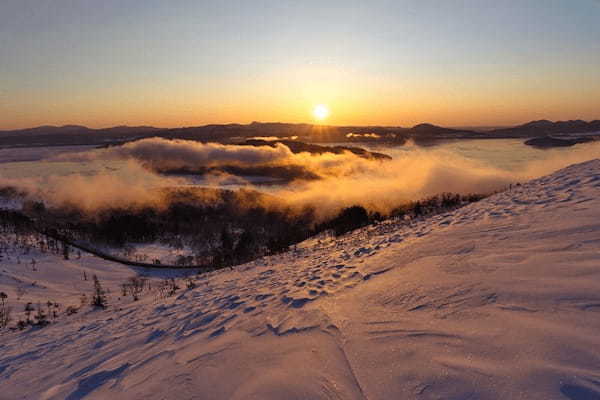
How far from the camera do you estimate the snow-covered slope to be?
2.31 metres

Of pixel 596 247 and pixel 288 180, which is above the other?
pixel 596 247

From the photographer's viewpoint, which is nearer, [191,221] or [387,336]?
[387,336]

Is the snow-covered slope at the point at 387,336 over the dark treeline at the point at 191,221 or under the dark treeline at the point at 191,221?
over

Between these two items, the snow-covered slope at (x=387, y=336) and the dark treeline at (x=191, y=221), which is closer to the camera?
the snow-covered slope at (x=387, y=336)

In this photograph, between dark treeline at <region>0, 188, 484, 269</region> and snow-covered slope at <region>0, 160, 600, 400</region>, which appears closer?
snow-covered slope at <region>0, 160, 600, 400</region>

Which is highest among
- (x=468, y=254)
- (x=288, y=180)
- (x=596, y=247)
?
(x=596, y=247)

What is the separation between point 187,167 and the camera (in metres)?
198

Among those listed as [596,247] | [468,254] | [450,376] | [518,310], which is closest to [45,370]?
[450,376]

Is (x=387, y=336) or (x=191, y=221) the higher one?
(x=387, y=336)

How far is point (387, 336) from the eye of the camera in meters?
3.05

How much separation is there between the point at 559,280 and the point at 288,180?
529 ft

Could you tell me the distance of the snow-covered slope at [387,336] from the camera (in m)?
2.31

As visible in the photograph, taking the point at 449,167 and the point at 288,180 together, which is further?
the point at 288,180

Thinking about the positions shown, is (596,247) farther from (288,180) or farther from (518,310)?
(288,180)
